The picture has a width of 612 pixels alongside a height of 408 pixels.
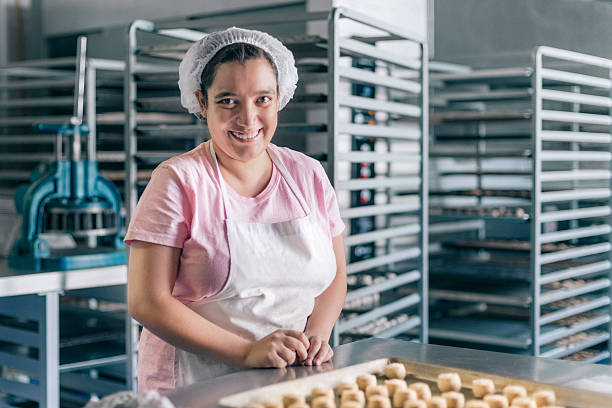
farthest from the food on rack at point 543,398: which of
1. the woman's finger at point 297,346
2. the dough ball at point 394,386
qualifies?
the woman's finger at point 297,346

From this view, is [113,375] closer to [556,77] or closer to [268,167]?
[268,167]

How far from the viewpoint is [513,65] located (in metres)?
4.48

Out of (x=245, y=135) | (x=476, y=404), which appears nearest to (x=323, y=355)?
(x=476, y=404)

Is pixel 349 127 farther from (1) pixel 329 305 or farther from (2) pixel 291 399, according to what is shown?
(2) pixel 291 399

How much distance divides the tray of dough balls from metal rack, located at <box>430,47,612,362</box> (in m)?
2.09

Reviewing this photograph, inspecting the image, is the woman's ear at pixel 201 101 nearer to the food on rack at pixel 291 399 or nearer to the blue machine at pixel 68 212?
the food on rack at pixel 291 399

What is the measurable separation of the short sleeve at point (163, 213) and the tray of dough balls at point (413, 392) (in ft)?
1.41

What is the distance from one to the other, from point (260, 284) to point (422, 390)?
1.62 ft

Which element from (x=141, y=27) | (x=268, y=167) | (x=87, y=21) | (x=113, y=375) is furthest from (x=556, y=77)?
(x=87, y=21)

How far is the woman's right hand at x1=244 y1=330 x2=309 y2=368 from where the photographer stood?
1566mm

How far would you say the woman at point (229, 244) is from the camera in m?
1.64

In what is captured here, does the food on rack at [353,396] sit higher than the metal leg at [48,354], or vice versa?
the food on rack at [353,396]

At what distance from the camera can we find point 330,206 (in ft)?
6.45

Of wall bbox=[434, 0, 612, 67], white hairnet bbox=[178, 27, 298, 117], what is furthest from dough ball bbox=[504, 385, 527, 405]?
wall bbox=[434, 0, 612, 67]
